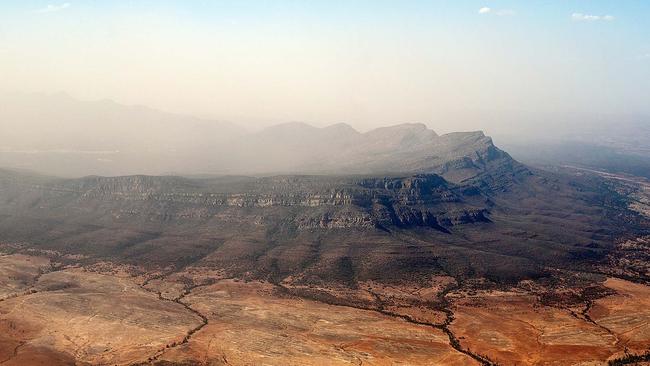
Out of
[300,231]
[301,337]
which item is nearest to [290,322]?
[301,337]

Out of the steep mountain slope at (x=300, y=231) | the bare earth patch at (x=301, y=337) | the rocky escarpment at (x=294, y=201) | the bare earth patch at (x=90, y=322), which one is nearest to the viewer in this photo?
the bare earth patch at (x=90, y=322)

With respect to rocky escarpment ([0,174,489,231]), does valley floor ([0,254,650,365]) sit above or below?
below

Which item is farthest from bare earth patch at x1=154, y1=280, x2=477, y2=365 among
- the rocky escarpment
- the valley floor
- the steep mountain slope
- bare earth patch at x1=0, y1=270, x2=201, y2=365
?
the rocky escarpment

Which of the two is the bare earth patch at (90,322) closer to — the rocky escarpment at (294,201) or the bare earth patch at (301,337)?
the bare earth patch at (301,337)

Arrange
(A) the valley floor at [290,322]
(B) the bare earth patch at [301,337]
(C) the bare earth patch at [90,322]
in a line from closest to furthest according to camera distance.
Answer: (C) the bare earth patch at [90,322] < (B) the bare earth patch at [301,337] < (A) the valley floor at [290,322]

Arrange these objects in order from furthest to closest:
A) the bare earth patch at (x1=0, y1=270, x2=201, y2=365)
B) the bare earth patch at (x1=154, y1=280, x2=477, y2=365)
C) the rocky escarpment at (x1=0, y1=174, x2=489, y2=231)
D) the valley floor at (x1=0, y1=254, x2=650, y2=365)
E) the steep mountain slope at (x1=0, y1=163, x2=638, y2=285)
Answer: the rocky escarpment at (x1=0, y1=174, x2=489, y2=231) < the steep mountain slope at (x1=0, y1=163, x2=638, y2=285) < the valley floor at (x1=0, y1=254, x2=650, y2=365) < the bare earth patch at (x1=154, y1=280, x2=477, y2=365) < the bare earth patch at (x1=0, y1=270, x2=201, y2=365)


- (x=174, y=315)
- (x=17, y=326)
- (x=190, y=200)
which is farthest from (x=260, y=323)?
(x=190, y=200)

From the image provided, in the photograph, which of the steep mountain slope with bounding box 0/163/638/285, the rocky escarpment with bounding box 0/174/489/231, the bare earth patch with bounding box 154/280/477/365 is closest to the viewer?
the bare earth patch with bounding box 154/280/477/365

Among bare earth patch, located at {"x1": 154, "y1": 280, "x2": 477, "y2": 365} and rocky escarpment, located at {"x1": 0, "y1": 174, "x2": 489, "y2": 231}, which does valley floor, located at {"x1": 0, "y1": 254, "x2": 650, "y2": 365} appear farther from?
rocky escarpment, located at {"x1": 0, "y1": 174, "x2": 489, "y2": 231}

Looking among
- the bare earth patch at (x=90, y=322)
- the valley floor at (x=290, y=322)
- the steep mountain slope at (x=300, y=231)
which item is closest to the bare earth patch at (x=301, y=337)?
the valley floor at (x=290, y=322)

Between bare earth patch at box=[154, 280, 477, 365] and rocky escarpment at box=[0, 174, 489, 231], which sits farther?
rocky escarpment at box=[0, 174, 489, 231]

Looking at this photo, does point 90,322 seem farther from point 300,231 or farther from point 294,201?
point 294,201

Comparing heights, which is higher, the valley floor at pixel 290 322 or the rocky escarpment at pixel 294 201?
the rocky escarpment at pixel 294 201
